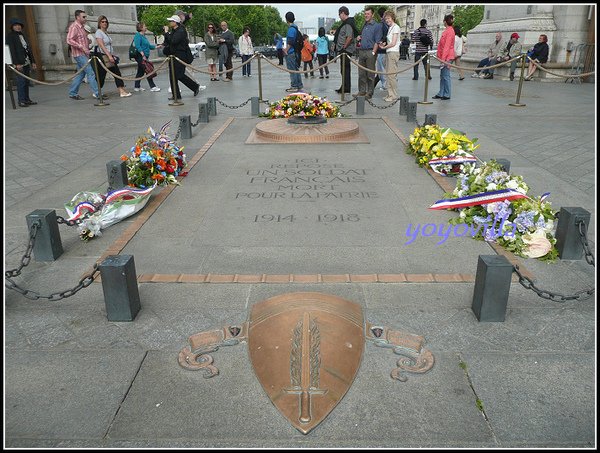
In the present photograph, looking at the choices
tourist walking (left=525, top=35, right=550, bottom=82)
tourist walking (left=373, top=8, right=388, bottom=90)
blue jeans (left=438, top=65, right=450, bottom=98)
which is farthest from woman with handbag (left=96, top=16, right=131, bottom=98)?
tourist walking (left=525, top=35, right=550, bottom=82)

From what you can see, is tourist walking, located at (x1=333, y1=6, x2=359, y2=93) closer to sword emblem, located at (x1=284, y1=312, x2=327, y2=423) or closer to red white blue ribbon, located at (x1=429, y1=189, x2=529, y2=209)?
red white blue ribbon, located at (x1=429, y1=189, x2=529, y2=209)

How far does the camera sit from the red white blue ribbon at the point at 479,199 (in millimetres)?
4453

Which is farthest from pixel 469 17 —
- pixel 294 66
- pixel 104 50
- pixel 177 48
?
pixel 104 50

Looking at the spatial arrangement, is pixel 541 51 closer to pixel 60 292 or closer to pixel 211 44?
pixel 211 44

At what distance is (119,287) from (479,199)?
3.34m

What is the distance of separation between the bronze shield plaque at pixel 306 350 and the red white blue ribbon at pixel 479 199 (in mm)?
1991

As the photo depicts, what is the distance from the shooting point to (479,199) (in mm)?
4707

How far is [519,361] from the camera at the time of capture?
2828 millimetres

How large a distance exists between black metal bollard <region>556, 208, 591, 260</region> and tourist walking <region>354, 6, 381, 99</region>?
835 cm

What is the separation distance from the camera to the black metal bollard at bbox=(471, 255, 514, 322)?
3.12 meters

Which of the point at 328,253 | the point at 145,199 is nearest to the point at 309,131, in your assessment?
the point at 145,199

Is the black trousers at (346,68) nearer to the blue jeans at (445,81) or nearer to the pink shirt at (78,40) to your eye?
the blue jeans at (445,81)

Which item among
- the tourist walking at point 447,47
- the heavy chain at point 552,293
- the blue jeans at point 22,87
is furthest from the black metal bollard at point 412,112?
the blue jeans at point 22,87

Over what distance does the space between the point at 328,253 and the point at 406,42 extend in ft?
103
